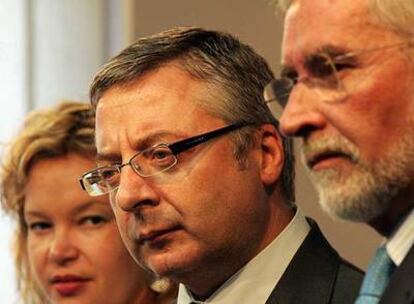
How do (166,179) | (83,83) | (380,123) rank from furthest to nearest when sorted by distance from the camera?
(83,83)
(166,179)
(380,123)

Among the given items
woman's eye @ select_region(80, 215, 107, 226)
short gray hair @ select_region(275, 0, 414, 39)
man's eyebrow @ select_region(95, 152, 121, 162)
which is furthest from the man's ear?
woman's eye @ select_region(80, 215, 107, 226)

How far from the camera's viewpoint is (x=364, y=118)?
1.50 m

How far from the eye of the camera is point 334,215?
1546mm

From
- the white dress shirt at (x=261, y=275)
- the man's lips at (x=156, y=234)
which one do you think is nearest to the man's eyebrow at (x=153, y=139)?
the man's lips at (x=156, y=234)

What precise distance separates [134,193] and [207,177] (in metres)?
0.12

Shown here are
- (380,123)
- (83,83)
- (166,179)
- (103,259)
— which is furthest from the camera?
(83,83)

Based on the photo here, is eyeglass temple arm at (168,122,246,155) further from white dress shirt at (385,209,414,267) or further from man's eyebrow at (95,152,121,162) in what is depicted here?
white dress shirt at (385,209,414,267)

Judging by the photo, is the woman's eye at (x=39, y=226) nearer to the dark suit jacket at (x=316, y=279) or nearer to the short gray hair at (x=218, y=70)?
the short gray hair at (x=218, y=70)

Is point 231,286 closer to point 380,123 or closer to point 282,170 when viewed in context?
point 282,170

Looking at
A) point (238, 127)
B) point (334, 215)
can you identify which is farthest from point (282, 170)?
point (334, 215)

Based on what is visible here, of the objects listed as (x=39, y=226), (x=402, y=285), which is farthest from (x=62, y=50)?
(x=402, y=285)

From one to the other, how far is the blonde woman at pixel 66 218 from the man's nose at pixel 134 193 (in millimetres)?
576

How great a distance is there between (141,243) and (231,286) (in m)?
0.17

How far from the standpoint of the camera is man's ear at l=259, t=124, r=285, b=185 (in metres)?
1.96
